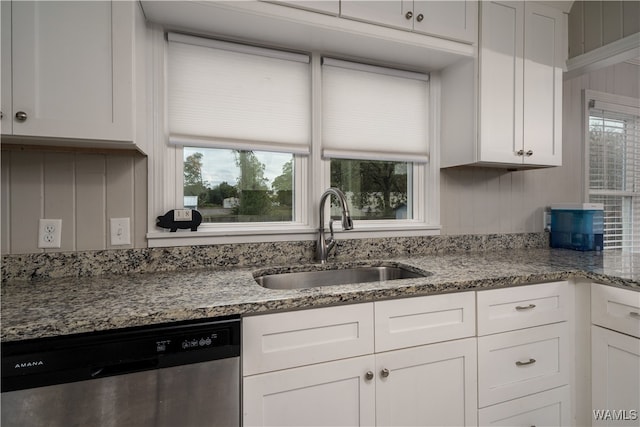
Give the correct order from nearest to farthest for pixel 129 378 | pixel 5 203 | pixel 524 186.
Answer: pixel 129 378, pixel 5 203, pixel 524 186

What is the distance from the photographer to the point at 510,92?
1799mm

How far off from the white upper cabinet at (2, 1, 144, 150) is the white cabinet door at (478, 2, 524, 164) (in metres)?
1.65

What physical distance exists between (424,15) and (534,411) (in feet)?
6.14

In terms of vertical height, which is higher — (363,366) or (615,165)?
(615,165)

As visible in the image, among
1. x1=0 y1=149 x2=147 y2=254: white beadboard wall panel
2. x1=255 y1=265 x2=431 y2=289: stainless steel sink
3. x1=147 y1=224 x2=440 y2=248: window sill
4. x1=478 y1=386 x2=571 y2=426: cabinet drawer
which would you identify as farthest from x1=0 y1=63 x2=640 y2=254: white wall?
x1=478 y1=386 x2=571 y2=426: cabinet drawer

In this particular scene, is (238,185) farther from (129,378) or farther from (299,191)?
(129,378)

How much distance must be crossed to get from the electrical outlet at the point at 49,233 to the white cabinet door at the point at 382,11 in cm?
150

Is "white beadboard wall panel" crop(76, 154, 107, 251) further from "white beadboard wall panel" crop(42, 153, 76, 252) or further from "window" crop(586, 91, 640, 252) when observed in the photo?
"window" crop(586, 91, 640, 252)

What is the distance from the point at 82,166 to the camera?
4.50 feet

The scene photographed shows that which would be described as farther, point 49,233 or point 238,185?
point 238,185

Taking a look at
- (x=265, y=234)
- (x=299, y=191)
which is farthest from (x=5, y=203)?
(x=299, y=191)

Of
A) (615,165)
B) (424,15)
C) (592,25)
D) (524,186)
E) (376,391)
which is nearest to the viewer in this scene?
(376,391)

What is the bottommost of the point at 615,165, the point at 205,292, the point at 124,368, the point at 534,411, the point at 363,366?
the point at 534,411

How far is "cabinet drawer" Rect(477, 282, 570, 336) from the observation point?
4.34 feet
